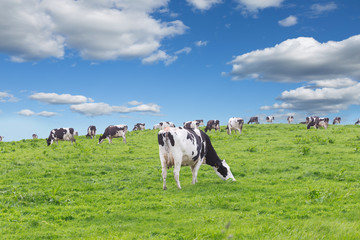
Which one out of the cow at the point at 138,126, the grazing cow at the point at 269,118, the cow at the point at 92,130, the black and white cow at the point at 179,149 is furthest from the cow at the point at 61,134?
the grazing cow at the point at 269,118

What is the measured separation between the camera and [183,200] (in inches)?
392

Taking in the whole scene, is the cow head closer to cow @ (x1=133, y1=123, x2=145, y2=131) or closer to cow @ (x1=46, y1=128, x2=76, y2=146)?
cow @ (x1=46, y1=128, x2=76, y2=146)

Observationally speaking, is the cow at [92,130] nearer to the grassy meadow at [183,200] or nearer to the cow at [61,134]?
the cow at [61,134]

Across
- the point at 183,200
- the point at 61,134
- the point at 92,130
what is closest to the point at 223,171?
the point at 183,200

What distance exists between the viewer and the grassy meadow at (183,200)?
7.21 meters

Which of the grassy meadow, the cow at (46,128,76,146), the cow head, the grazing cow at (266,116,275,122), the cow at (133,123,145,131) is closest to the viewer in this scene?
the grassy meadow

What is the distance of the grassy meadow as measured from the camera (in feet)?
23.7

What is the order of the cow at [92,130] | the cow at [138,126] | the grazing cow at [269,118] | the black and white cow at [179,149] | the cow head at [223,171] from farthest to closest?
the grazing cow at [269,118], the cow at [138,126], the cow at [92,130], the cow head at [223,171], the black and white cow at [179,149]

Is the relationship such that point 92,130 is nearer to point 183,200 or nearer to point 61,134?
point 61,134

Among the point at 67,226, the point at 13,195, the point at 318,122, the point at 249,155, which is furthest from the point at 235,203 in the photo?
the point at 318,122

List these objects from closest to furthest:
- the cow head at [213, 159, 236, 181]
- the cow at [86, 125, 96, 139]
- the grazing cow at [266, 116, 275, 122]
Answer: the cow head at [213, 159, 236, 181], the cow at [86, 125, 96, 139], the grazing cow at [266, 116, 275, 122]

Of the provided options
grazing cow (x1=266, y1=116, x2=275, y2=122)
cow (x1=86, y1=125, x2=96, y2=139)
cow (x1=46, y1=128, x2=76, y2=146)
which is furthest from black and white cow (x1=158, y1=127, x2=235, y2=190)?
grazing cow (x1=266, y1=116, x2=275, y2=122)

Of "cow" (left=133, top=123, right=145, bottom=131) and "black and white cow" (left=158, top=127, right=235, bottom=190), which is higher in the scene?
"cow" (left=133, top=123, right=145, bottom=131)

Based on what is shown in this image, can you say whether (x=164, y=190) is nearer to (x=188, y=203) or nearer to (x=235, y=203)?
(x=188, y=203)
